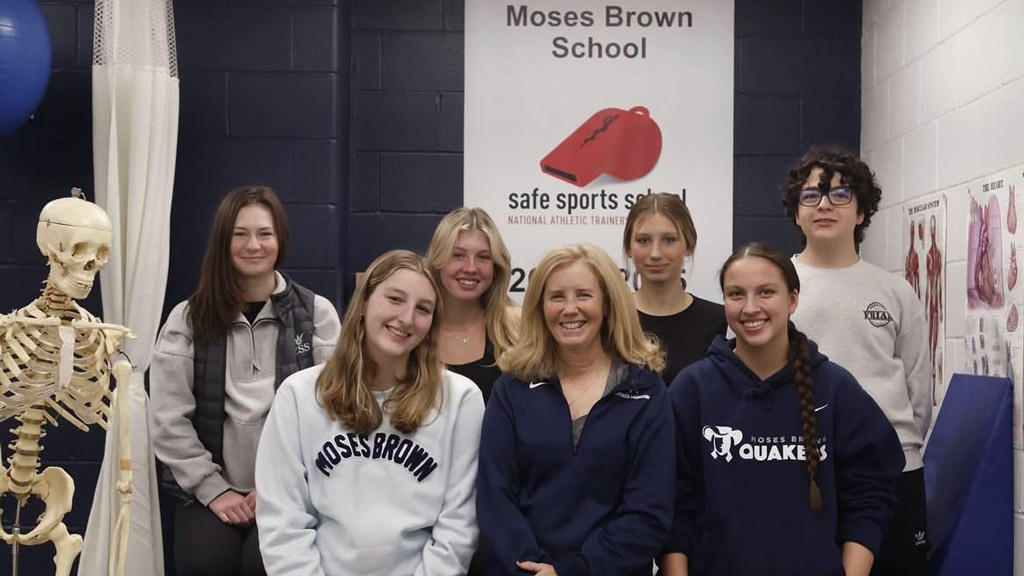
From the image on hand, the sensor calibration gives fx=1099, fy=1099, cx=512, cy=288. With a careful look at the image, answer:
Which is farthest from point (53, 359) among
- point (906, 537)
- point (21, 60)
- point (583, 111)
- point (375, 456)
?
point (583, 111)

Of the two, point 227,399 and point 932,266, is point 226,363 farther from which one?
point 932,266

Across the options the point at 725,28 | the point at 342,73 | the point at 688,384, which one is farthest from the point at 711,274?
the point at 688,384

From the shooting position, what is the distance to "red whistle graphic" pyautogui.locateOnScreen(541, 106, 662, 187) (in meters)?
4.21

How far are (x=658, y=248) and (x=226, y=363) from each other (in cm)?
118

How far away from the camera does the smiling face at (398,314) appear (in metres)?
2.42

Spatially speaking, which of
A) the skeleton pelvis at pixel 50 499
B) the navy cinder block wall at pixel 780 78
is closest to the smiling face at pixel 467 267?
the skeleton pelvis at pixel 50 499

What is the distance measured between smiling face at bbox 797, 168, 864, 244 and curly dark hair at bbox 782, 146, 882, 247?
13 millimetres

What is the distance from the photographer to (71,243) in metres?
2.16

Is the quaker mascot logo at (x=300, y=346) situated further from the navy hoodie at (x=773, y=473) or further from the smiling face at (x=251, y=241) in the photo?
the navy hoodie at (x=773, y=473)

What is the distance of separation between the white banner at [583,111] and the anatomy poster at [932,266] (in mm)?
736

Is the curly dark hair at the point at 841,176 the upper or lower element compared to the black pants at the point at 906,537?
upper

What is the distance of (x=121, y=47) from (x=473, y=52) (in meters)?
1.35

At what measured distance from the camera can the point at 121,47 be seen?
11.1 feet

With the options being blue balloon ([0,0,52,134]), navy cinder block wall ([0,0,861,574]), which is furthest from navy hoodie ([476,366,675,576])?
blue balloon ([0,0,52,134])
